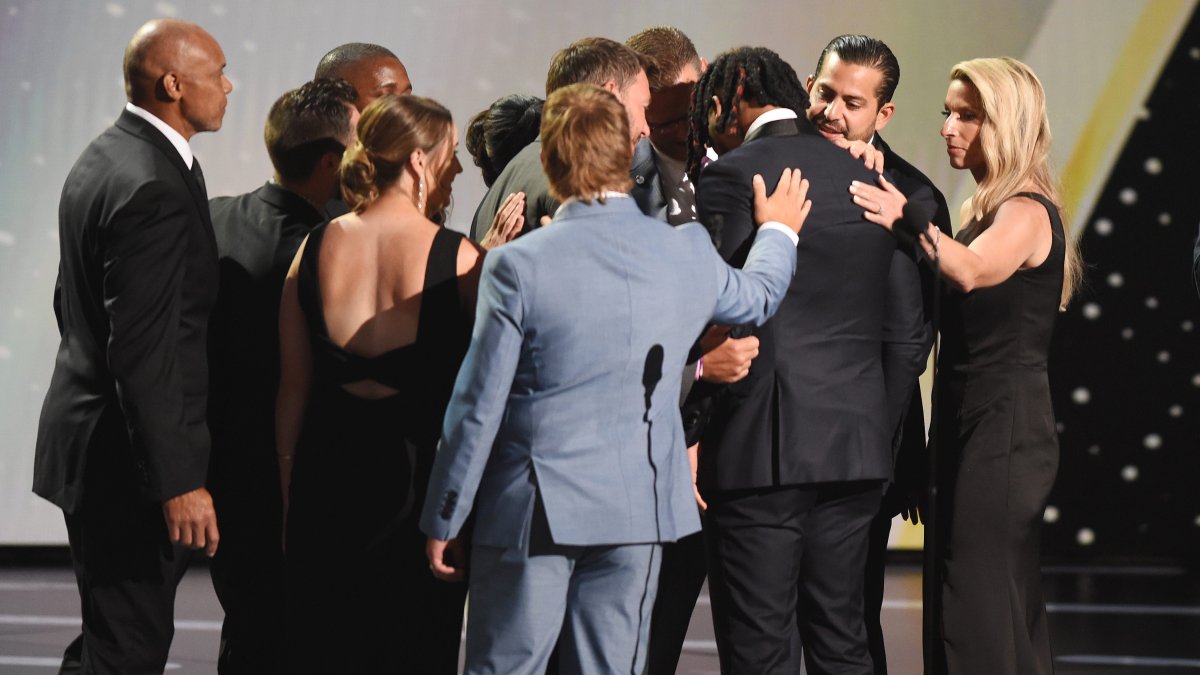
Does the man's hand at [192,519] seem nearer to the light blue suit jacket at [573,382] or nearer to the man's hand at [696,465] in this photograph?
the light blue suit jacket at [573,382]

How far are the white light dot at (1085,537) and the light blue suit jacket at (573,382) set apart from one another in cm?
415

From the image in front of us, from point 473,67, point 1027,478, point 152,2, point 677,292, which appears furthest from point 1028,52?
point 677,292

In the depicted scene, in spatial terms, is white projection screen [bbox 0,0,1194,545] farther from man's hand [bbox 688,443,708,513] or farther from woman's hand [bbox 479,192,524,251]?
man's hand [bbox 688,443,708,513]

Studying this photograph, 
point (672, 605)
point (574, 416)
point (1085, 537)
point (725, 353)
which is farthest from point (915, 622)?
point (574, 416)

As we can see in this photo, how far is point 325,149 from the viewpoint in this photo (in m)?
3.03

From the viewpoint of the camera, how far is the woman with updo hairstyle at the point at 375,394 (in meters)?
2.53

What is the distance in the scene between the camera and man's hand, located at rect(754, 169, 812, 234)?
2668mm

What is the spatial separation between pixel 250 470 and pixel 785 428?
3.53 feet

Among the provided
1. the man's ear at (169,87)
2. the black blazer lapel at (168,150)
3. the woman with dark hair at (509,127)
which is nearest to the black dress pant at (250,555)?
the black blazer lapel at (168,150)

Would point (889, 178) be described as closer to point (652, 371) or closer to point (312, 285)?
point (652, 371)

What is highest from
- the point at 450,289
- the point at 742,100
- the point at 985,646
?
the point at 742,100

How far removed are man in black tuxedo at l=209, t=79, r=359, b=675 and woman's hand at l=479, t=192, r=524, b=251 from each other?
1.14ft

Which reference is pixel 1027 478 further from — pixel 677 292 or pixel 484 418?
pixel 484 418

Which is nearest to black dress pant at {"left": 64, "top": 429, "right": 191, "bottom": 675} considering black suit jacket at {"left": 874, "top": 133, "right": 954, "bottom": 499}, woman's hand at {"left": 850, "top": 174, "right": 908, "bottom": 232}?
woman's hand at {"left": 850, "top": 174, "right": 908, "bottom": 232}
